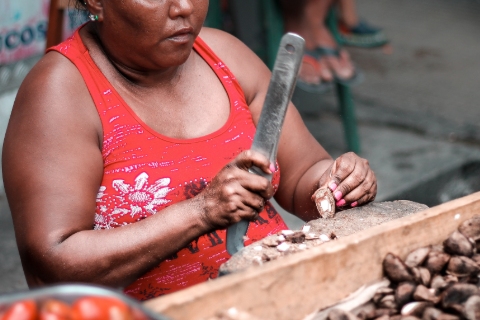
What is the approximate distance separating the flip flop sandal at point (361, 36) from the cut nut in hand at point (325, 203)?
3009 millimetres

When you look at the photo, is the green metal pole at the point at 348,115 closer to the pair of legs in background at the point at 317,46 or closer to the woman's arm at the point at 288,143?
the pair of legs in background at the point at 317,46

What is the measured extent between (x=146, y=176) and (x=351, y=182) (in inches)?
24.7

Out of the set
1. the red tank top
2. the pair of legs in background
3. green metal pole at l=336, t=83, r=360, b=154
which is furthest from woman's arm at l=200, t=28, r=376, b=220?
green metal pole at l=336, t=83, r=360, b=154

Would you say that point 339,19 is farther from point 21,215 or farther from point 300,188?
point 21,215

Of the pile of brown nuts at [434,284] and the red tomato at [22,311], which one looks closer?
Result: the red tomato at [22,311]

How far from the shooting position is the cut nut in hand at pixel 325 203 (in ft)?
6.72

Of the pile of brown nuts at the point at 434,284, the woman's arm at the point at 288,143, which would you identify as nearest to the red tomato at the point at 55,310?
the pile of brown nuts at the point at 434,284

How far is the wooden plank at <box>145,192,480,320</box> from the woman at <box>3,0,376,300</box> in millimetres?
312

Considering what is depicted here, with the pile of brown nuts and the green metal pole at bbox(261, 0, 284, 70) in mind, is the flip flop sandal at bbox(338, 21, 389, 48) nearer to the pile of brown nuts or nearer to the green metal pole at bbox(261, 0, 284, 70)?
the green metal pole at bbox(261, 0, 284, 70)

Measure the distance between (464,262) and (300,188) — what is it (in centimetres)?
78

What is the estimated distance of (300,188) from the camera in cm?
240

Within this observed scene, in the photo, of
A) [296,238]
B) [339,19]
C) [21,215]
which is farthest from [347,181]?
[339,19]

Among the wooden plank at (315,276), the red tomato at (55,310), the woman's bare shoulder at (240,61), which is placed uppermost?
the woman's bare shoulder at (240,61)

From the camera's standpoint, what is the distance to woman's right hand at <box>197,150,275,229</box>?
1.79 m
